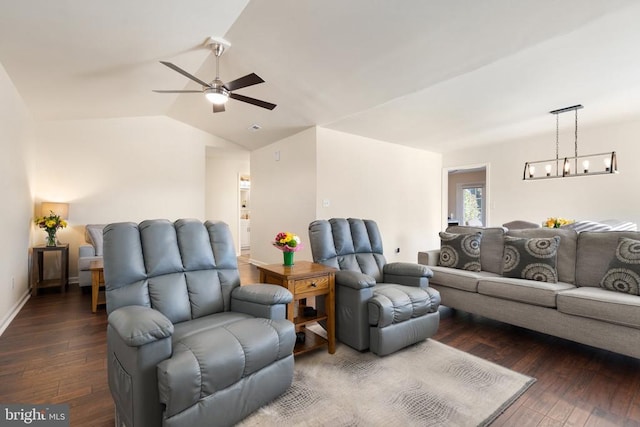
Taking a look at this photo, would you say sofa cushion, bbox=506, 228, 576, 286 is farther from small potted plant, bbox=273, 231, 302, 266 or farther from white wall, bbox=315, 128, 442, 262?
white wall, bbox=315, 128, 442, 262

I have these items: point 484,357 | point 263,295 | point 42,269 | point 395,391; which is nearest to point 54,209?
point 42,269

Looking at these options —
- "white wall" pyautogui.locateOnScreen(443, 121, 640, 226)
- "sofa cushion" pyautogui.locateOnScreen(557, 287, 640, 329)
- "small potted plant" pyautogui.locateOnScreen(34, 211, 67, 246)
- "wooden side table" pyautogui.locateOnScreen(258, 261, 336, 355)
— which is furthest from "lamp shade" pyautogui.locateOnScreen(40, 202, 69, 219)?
"white wall" pyautogui.locateOnScreen(443, 121, 640, 226)

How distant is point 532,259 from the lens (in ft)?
9.46

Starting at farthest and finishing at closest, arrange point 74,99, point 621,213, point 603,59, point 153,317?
point 621,213
point 74,99
point 603,59
point 153,317

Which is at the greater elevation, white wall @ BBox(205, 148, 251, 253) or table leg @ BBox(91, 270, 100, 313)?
white wall @ BBox(205, 148, 251, 253)

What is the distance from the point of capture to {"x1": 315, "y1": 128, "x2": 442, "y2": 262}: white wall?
4.81 metres

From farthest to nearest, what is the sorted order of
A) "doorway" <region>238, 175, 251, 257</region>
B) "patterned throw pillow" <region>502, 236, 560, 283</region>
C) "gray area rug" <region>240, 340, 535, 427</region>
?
"doorway" <region>238, 175, 251, 257</region>, "patterned throw pillow" <region>502, 236, 560, 283</region>, "gray area rug" <region>240, 340, 535, 427</region>

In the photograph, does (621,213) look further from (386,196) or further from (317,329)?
(317,329)

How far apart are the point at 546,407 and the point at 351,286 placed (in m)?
1.38

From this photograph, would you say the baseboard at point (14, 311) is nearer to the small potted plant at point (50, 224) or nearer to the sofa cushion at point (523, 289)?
the small potted plant at point (50, 224)

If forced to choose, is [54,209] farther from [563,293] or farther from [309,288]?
[563,293]

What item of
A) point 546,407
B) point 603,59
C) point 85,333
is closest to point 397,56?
point 603,59

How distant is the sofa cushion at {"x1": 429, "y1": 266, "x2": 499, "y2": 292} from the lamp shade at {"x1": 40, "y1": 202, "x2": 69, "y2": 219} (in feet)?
17.4

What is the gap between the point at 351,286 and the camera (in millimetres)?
2416
